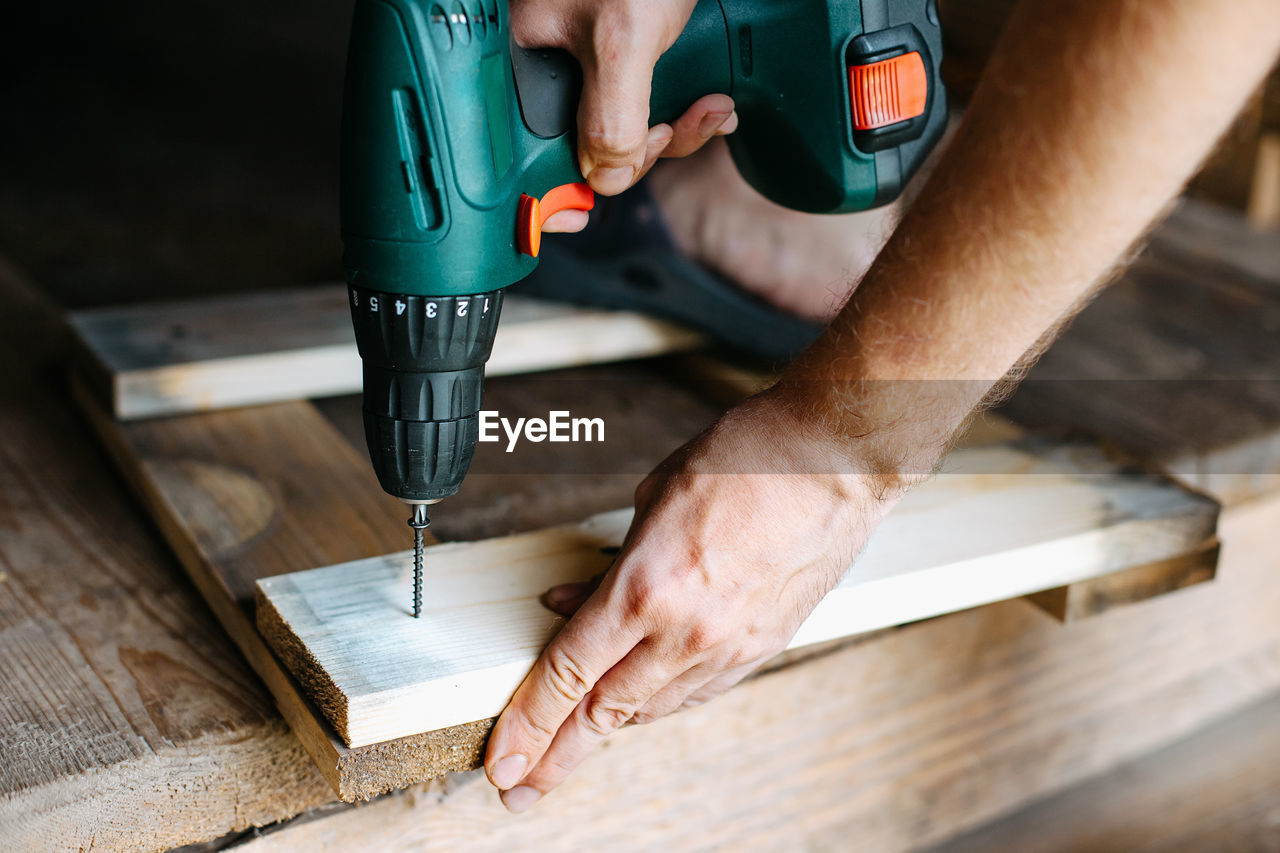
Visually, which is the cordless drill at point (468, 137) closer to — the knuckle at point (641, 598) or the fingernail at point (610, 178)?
the fingernail at point (610, 178)

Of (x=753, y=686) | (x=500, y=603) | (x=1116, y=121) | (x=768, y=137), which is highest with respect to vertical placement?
(x=1116, y=121)

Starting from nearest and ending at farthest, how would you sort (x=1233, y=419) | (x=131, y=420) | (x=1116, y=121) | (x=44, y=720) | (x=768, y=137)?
(x=1116, y=121) → (x=44, y=720) → (x=768, y=137) → (x=131, y=420) → (x=1233, y=419)

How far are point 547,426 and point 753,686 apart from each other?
38 centimetres

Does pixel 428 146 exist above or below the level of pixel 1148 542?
above

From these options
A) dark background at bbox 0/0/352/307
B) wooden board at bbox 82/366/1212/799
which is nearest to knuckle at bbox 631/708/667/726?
wooden board at bbox 82/366/1212/799

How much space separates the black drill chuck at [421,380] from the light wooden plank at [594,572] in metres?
0.10

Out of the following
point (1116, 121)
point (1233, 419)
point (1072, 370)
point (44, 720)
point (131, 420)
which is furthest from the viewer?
point (1072, 370)

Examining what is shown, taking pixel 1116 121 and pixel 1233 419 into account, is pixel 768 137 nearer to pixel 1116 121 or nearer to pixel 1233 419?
pixel 1116 121

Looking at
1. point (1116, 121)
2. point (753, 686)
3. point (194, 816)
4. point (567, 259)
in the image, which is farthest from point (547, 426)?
point (1116, 121)

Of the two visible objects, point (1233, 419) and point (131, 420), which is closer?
point (131, 420)

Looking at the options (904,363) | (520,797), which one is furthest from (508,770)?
(904,363)

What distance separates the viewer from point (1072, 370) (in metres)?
1.33

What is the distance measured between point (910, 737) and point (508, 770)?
0.47 m

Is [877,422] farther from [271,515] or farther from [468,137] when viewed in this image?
[271,515]
